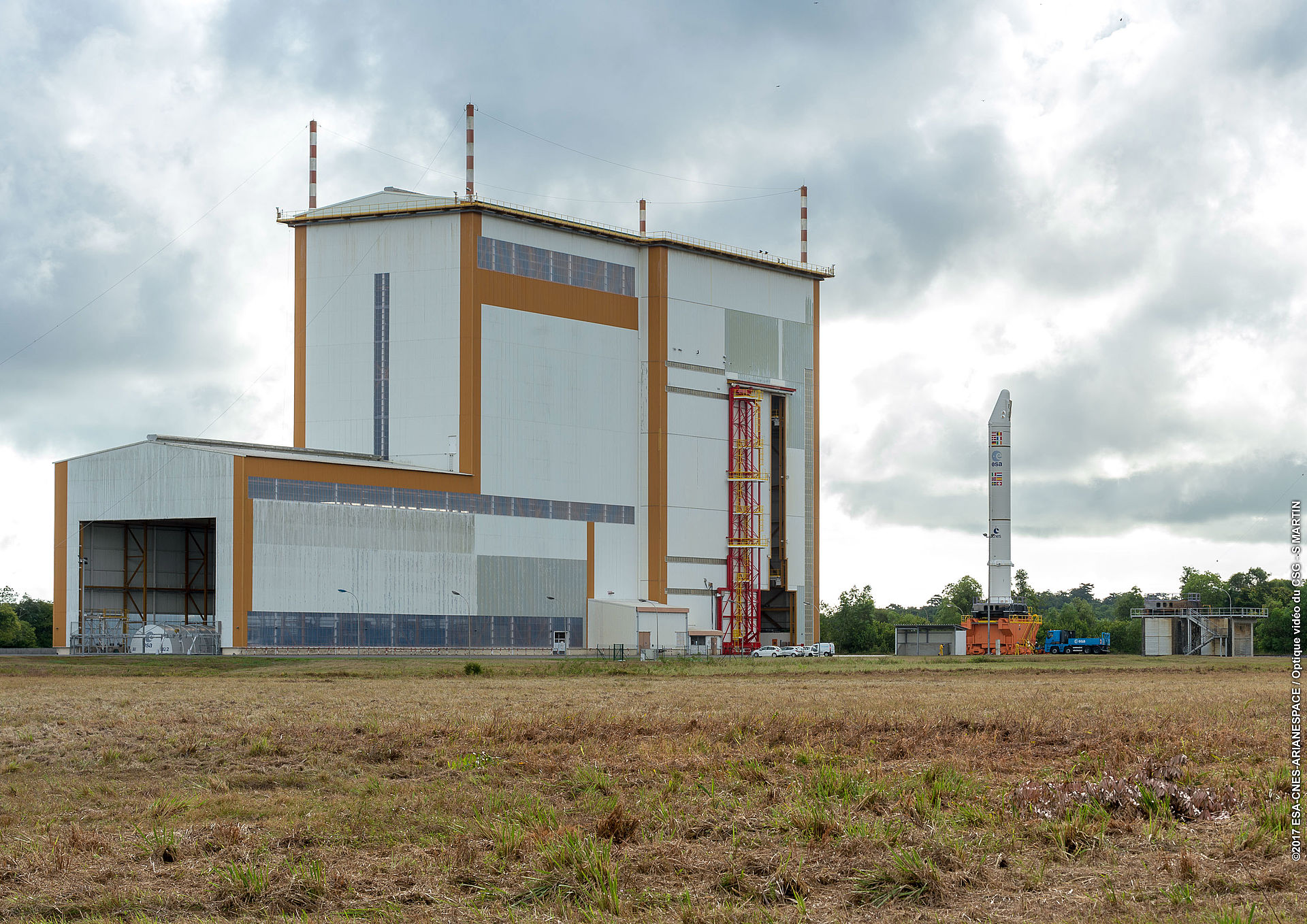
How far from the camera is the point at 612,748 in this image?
69.1 ft

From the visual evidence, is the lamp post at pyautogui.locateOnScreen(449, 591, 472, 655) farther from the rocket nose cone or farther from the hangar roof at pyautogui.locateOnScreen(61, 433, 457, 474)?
the rocket nose cone

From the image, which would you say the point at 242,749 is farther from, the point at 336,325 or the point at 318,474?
the point at 336,325

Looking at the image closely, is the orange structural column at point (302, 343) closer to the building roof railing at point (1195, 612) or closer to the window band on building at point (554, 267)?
the window band on building at point (554, 267)

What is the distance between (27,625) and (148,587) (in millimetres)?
52489

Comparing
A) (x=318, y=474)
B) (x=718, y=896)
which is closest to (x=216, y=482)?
(x=318, y=474)

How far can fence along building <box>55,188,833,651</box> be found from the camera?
258 ft

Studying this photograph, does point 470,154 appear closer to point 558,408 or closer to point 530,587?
point 558,408

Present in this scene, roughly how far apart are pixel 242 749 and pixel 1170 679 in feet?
126

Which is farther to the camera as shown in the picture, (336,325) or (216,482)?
(336,325)

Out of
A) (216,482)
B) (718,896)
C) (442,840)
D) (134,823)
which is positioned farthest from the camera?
(216,482)

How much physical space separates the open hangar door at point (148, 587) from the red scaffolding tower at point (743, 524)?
1509 inches

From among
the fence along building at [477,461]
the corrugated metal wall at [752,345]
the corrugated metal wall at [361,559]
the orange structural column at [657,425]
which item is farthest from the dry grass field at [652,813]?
the corrugated metal wall at [752,345]

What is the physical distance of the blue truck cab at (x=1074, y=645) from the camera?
126125mm

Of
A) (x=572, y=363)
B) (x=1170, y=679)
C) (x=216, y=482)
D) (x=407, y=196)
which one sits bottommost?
(x=1170, y=679)
